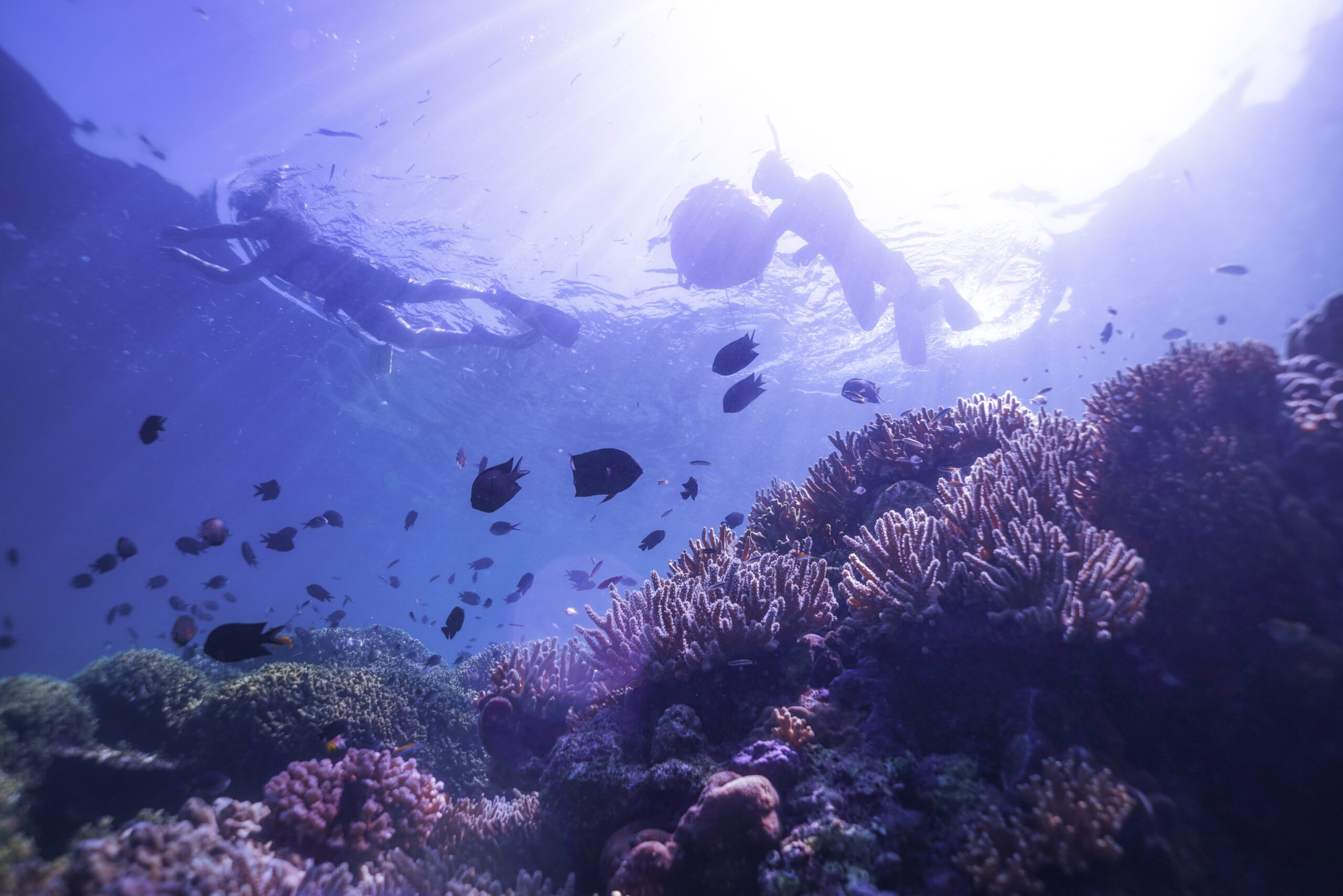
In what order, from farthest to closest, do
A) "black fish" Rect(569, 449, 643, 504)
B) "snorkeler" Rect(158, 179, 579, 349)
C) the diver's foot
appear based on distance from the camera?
the diver's foot
"snorkeler" Rect(158, 179, 579, 349)
"black fish" Rect(569, 449, 643, 504)

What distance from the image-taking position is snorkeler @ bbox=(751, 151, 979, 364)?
14.5m

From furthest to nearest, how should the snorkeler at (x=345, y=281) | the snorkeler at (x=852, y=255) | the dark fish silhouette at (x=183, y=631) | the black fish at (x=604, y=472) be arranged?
the snorkeler at (x=345, y=281) < the snorkeler at (x=852, y=255) < the dark fish silhouette at (x=183, y=631) < the black fish at (x=604, y=472)

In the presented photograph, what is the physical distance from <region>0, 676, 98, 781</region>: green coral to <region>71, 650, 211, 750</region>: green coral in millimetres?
275

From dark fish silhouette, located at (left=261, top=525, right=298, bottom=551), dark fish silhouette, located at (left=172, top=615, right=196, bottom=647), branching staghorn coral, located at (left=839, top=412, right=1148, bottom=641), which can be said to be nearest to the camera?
branching staghorn coral, located at (left=839, top=412, right=1148, bottom=641)

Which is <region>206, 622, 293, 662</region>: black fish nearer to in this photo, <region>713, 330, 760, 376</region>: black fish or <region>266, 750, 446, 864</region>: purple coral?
<region>266, 750, 446, 864</region>: purple coral

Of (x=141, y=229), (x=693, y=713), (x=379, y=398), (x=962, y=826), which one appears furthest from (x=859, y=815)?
(x=379, y=398)

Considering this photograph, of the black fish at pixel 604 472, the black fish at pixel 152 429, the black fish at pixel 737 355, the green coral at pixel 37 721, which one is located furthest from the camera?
the black fish at pixel 152 429

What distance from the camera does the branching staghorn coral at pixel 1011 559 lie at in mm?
2879

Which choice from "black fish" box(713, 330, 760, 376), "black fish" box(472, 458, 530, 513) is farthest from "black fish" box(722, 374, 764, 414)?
"black fish" box(472, 458, 530, 513)

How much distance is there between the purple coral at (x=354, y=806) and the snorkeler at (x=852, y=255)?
1529 cm

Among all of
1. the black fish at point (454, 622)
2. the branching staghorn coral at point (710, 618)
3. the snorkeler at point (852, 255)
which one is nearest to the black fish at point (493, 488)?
the branching staghorn coral at point (710, 618)

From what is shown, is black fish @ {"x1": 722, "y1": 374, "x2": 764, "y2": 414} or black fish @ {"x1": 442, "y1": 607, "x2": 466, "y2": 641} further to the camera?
black fish @ {"x1": 442, "y1": 607, "x2": 466, "y2": 641}

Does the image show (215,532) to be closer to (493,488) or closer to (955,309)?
(493,488)

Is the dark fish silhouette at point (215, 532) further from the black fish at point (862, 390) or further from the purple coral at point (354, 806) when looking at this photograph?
the black fish at point (862, 390)
